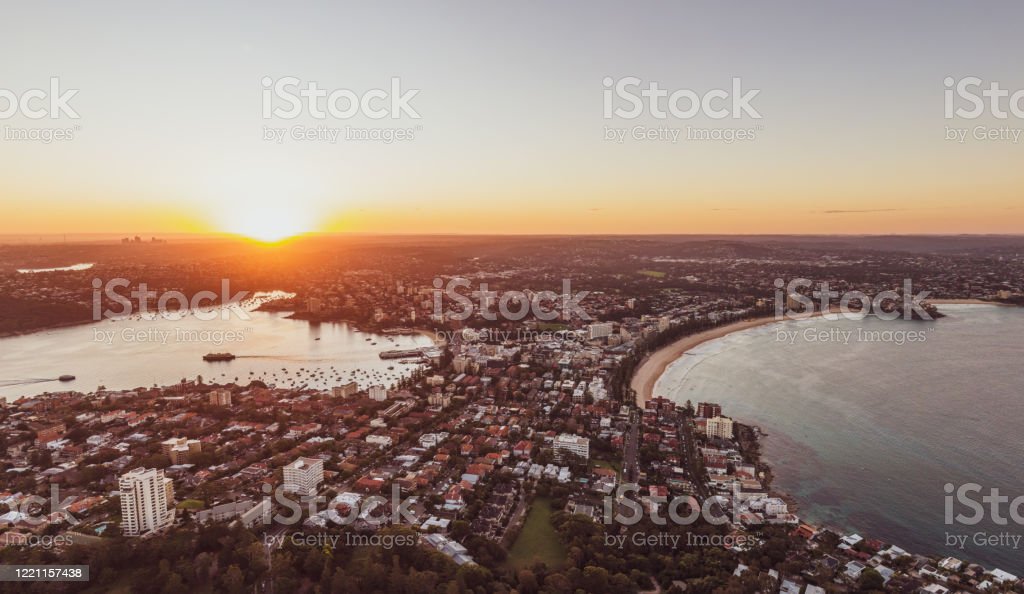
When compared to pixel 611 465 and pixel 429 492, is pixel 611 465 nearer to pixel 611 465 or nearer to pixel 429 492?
pixel 611 465

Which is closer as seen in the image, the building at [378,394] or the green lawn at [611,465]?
the green lawn at [611,465]

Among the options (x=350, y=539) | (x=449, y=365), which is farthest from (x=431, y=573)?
(x=449, y=365)

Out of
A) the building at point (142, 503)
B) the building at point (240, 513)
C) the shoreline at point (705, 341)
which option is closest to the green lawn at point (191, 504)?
the building at point (240, 513)

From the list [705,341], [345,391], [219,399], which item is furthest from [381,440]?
[705,341]

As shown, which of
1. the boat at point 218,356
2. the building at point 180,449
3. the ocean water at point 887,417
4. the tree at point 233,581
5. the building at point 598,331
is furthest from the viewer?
the building at point 598,331

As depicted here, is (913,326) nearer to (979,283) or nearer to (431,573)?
(979,283)

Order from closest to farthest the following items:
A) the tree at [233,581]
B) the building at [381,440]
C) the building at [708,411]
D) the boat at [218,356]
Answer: the tree at [233,581], the building at [381,440], the building at [708,411], the boat at [218,356]

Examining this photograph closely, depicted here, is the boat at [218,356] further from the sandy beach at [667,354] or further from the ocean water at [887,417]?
the ocean water at [887,417]

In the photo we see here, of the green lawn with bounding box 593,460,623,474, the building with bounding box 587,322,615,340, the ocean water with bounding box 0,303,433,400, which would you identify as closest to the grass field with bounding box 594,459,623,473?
the green lawn with bounding box 593,460,623,474
